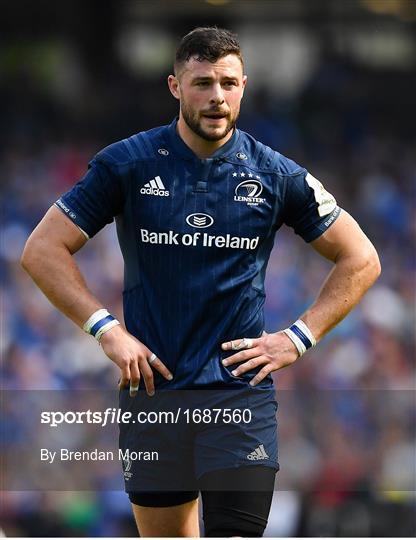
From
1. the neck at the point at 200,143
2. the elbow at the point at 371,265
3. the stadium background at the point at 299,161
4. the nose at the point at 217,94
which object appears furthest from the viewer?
the stadium background at the point at 299,161

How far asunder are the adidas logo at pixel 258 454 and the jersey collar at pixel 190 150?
1151mm

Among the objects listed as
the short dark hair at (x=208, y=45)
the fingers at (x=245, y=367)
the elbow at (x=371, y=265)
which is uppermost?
the short dark hair at (x=208, y=45)

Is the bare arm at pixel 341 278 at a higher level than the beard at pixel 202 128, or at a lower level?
lower

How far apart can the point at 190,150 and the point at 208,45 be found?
44 cm

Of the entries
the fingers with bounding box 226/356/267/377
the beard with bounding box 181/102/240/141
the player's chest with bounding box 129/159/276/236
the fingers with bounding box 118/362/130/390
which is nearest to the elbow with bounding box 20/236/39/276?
the player's chest with bounding box 129/159/276/236

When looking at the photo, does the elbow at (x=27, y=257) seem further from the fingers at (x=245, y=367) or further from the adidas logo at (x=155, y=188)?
the fingers at (x=245, y=367)

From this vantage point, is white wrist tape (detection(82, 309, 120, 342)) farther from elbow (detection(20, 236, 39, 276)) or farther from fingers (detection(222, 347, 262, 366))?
fingers (detection(222, 347, 262, 366))

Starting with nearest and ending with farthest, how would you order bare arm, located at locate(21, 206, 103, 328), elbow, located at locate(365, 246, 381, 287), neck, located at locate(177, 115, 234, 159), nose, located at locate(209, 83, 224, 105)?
nose, located at locate(209, 83, 224, 105)
bare arm, located at locate(21, 206, 103, 328)
neck, located at locate(177, 115, 234, 159)
elbow, located at locate(365, 246, 381, 287)

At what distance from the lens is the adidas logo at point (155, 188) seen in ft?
16.7

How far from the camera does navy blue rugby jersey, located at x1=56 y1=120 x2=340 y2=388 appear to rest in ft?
16.6

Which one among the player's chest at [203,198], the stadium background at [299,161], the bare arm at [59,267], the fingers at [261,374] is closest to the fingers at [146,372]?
the bare arm at [59,267]

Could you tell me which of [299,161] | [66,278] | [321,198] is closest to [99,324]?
[66,278]

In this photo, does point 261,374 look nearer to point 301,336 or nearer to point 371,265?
point 301,336

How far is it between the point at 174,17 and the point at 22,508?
12817mm
